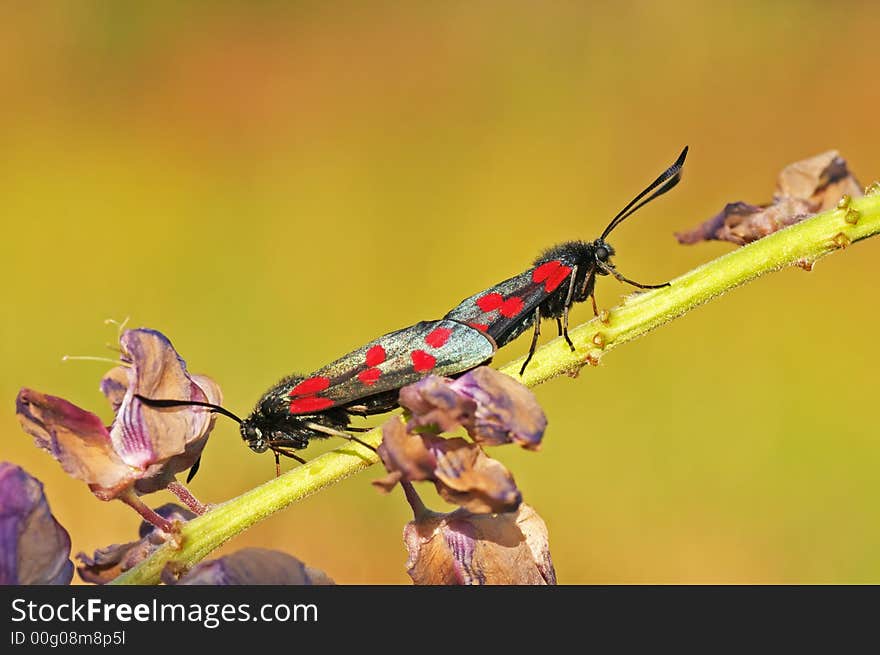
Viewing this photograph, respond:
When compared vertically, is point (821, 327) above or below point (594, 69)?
below

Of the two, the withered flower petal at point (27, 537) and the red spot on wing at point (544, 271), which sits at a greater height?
the red spot on wing at point (544, 271)

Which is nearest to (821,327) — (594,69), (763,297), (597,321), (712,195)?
(763,297)

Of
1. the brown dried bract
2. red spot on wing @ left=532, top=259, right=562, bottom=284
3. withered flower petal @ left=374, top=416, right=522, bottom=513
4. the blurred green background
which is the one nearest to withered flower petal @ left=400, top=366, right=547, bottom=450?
withered flower petal @ left=374, top=416, right=522, bottom=513

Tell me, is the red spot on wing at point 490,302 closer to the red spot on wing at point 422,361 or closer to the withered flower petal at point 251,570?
the red spot on wing at point 422,361

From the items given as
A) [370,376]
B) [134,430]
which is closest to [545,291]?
[370,376]

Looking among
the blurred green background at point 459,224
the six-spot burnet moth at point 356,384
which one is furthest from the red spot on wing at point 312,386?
the blurred green background at point 459,224

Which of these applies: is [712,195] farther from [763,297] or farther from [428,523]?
[428,523]
